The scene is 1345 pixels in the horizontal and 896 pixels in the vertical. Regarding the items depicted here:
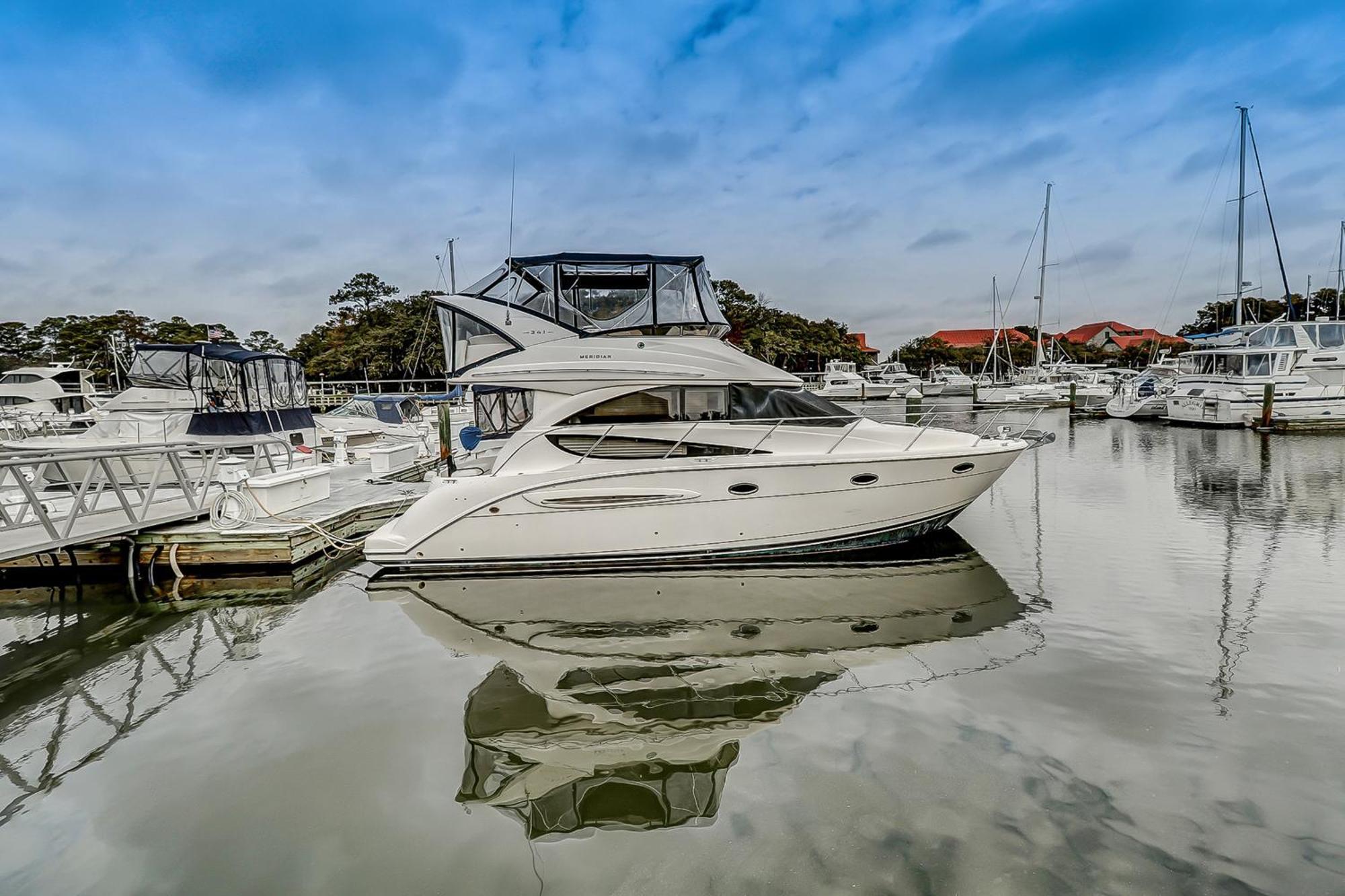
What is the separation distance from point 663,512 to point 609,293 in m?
2.89

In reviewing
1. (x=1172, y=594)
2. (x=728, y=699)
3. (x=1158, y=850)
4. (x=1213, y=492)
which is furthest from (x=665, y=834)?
(x=1213, y=492)

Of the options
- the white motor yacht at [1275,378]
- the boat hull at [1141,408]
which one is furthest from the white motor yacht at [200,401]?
the boat hull at [1141,408]

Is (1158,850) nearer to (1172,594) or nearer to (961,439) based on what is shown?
(1172,594)

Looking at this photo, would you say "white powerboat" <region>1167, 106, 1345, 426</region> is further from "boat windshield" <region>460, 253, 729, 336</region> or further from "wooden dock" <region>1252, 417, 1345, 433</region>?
"boat windshield" <region>460, 253, 729, 336</region>

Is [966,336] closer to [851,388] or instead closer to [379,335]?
[851,388]

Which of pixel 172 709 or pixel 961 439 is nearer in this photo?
pixel 172 709

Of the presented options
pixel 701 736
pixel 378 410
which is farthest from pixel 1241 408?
pixel 378 410

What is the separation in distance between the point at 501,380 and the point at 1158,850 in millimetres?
6489

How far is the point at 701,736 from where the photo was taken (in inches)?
161

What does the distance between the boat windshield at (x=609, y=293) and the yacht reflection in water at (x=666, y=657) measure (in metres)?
3.04

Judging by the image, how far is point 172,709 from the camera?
15.3 feet

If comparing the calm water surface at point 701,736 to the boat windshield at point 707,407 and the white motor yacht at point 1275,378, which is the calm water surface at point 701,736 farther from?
the white motor yacht at point 1275,378

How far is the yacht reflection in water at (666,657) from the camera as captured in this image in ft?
12.0

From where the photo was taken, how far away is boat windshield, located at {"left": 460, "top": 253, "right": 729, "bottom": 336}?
7770mm
